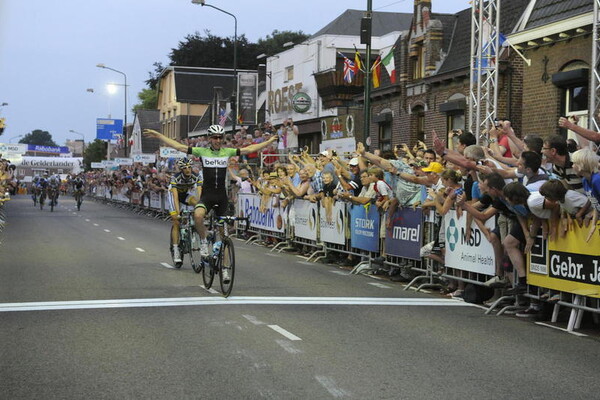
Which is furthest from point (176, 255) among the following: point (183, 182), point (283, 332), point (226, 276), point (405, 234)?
point (283, 332)

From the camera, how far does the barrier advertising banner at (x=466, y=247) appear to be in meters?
12.1

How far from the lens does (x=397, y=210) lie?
15.2 metres

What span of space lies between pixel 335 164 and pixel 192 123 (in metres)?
70.9

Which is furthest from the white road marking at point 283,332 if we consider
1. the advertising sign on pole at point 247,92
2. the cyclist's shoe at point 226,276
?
the advertising sign on pole at point 247,92

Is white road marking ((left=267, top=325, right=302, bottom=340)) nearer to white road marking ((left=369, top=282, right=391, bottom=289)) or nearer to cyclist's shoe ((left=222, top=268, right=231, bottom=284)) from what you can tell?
cyclist's shoe ((left=222, top=268, right=231, bottom=284))

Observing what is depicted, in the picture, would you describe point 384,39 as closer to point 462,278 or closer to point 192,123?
point 462,278

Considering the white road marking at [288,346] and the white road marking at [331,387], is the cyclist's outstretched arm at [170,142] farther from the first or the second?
the white road marking at [331,387]

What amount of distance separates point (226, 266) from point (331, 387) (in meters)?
5.63

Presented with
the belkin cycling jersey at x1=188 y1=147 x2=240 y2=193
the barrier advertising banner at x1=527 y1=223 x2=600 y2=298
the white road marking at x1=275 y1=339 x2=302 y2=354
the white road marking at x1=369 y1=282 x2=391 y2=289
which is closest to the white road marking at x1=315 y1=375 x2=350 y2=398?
the white road marking at x1=275 y1=339 x2=302 y2=354

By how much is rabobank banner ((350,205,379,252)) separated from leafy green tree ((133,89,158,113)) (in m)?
115

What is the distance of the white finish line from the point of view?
11.2 meters

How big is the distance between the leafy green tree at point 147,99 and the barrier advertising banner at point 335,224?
112978 mm

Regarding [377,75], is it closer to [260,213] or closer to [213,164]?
[260,213]

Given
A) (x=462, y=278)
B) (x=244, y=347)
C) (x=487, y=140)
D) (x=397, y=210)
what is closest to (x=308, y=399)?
(x=244, y=347)
